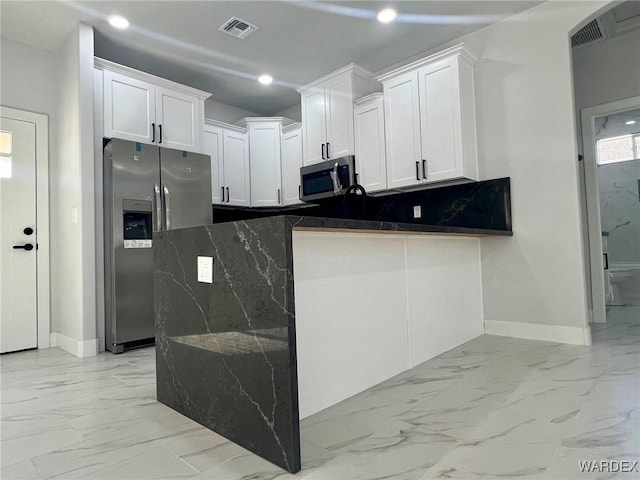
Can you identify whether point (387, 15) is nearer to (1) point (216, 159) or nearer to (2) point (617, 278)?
(1) point (216, 159)

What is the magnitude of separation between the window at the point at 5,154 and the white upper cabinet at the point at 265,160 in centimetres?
235

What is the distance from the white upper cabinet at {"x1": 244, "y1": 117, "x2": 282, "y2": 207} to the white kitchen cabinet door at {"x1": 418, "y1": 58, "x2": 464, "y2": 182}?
1.97 metres

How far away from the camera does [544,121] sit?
3.01 metres

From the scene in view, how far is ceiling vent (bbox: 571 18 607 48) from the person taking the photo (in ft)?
10.8

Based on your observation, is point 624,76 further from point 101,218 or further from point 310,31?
point 101,218

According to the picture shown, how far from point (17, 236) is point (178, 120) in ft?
5.61

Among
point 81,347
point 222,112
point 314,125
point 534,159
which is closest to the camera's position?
point 81,347

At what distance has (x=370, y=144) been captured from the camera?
3.73m

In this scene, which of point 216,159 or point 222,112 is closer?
point 216,159

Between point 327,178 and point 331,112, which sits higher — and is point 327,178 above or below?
below

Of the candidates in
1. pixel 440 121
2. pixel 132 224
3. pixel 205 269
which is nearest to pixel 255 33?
pixel 440 121

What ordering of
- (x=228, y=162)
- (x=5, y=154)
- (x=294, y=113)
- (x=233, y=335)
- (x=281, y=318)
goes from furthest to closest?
(x=294, y=113), (x=228, y=162), (x=5, y=154), (x=233, y=335), (x=281, y=318)

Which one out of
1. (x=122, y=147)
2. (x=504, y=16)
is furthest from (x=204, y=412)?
(x=504, y=16)

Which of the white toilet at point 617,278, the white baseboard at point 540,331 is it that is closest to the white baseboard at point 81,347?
the white baseboard at point 540,331
